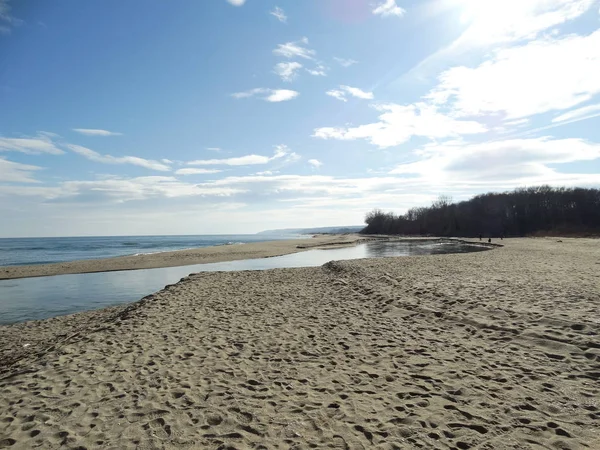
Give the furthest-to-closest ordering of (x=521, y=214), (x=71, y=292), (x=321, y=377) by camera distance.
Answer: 1. (x=521, y=214)
2. (x=71, y=292)
3. (x=321, y=377)

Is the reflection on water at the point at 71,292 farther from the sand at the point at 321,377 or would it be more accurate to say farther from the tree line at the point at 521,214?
the tree line at the point at 521,214

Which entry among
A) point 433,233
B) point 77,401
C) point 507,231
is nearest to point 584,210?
point 507,231

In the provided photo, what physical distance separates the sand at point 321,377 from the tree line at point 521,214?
280ft

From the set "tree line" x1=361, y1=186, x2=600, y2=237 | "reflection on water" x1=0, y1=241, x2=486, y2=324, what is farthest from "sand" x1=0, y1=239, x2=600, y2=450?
"tree line" x1=361, y1=186, x2=600, y2=237

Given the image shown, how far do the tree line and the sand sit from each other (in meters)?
85.3

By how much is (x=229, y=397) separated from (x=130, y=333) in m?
5.18

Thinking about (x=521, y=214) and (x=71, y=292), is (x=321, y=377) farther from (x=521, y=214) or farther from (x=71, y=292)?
(x=521, y=214)

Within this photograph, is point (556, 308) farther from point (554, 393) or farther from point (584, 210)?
point (584, 210)

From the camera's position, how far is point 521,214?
315 feet

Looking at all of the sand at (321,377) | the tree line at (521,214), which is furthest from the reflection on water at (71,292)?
the tree line at (521,214)

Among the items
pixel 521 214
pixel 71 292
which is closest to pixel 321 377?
pixel 71 292

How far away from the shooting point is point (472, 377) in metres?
6.01

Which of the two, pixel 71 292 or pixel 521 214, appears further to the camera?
pixel 521 214

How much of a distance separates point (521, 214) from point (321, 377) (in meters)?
110
